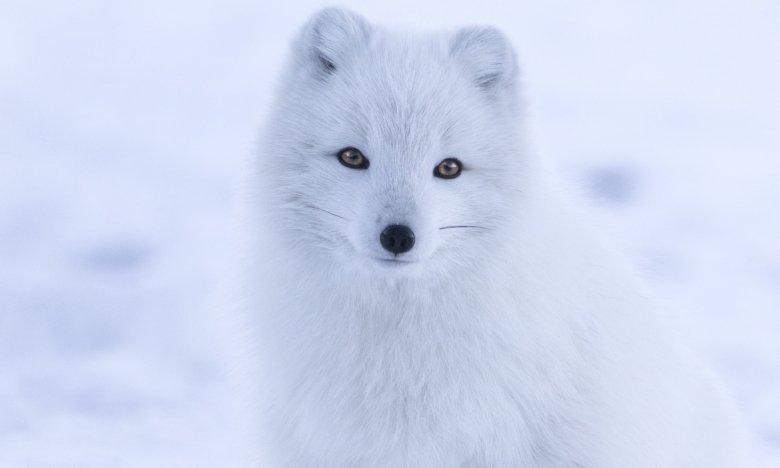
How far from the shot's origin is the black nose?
3.20 m

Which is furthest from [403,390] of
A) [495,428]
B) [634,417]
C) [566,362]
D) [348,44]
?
[348,44]

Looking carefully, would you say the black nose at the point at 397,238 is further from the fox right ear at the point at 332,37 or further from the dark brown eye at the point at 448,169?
the fox right ear at the point at 332,37

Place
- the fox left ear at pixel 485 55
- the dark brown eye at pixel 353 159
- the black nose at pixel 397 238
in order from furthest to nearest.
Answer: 1. the fox left ear at pixel 485 55
2. the dark brown eye at pixel 353 159
3. the black nose at pixel 397 238

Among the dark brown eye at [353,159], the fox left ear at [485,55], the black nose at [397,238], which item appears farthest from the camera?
the fox left ear at [485,55]

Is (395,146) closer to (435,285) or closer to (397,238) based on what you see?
(397,238)

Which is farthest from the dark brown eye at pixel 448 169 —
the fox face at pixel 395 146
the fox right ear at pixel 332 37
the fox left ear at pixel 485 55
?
the fox right ear at pixel 332 37

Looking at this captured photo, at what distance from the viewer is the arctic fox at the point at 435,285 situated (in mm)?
3369

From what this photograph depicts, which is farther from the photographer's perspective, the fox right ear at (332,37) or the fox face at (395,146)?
the fox right ear at (332,37)

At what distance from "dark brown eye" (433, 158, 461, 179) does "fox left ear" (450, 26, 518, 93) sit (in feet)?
1.14

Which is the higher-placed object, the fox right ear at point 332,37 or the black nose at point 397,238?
the fox right ear at point 332,37

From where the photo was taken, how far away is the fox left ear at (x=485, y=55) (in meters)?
3.56

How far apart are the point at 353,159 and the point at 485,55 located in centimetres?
59

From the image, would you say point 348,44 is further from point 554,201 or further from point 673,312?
point 673,312

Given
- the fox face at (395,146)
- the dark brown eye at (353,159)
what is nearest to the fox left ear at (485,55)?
the fox face at (395,146)
